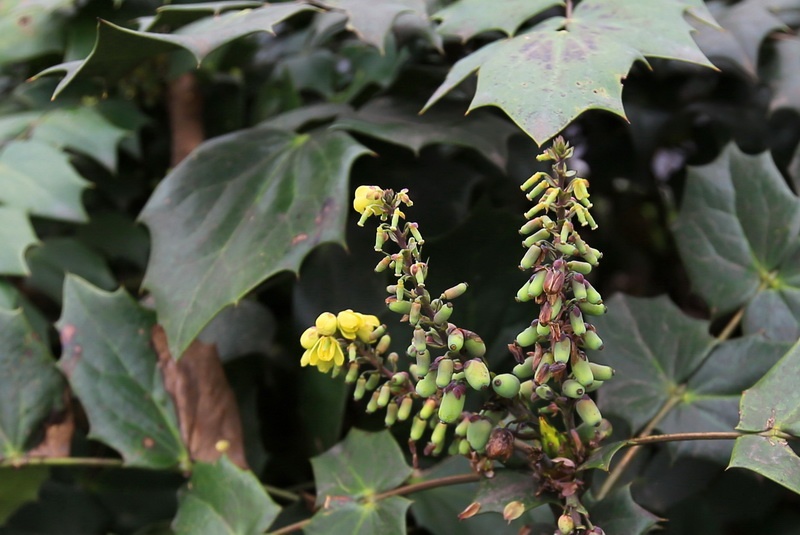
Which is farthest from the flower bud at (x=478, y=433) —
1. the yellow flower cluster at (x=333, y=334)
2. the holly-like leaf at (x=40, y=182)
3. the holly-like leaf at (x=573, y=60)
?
the holly-like leaf at (x=40, y=182)

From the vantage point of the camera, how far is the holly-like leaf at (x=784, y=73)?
1031 mm

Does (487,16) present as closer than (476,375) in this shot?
No

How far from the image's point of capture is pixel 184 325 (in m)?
0.80

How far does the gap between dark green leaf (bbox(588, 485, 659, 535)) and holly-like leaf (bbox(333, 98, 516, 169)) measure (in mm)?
397

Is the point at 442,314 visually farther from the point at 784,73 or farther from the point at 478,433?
the point at 784,73

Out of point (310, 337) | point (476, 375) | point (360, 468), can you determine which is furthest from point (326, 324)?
point (360, 468)

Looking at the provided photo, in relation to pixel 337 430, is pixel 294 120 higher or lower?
higher

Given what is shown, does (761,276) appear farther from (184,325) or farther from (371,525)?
(184,325)

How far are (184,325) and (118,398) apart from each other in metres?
0.19

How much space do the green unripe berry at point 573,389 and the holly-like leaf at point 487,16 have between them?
46cm

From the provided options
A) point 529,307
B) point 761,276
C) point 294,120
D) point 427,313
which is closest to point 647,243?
point 761,276

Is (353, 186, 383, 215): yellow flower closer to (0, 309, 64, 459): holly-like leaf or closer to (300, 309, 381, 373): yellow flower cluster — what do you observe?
(300, 309, 381, 373): yellow flower cluster

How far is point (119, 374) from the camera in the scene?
3.01 ft

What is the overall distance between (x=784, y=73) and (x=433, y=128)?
563 mm
